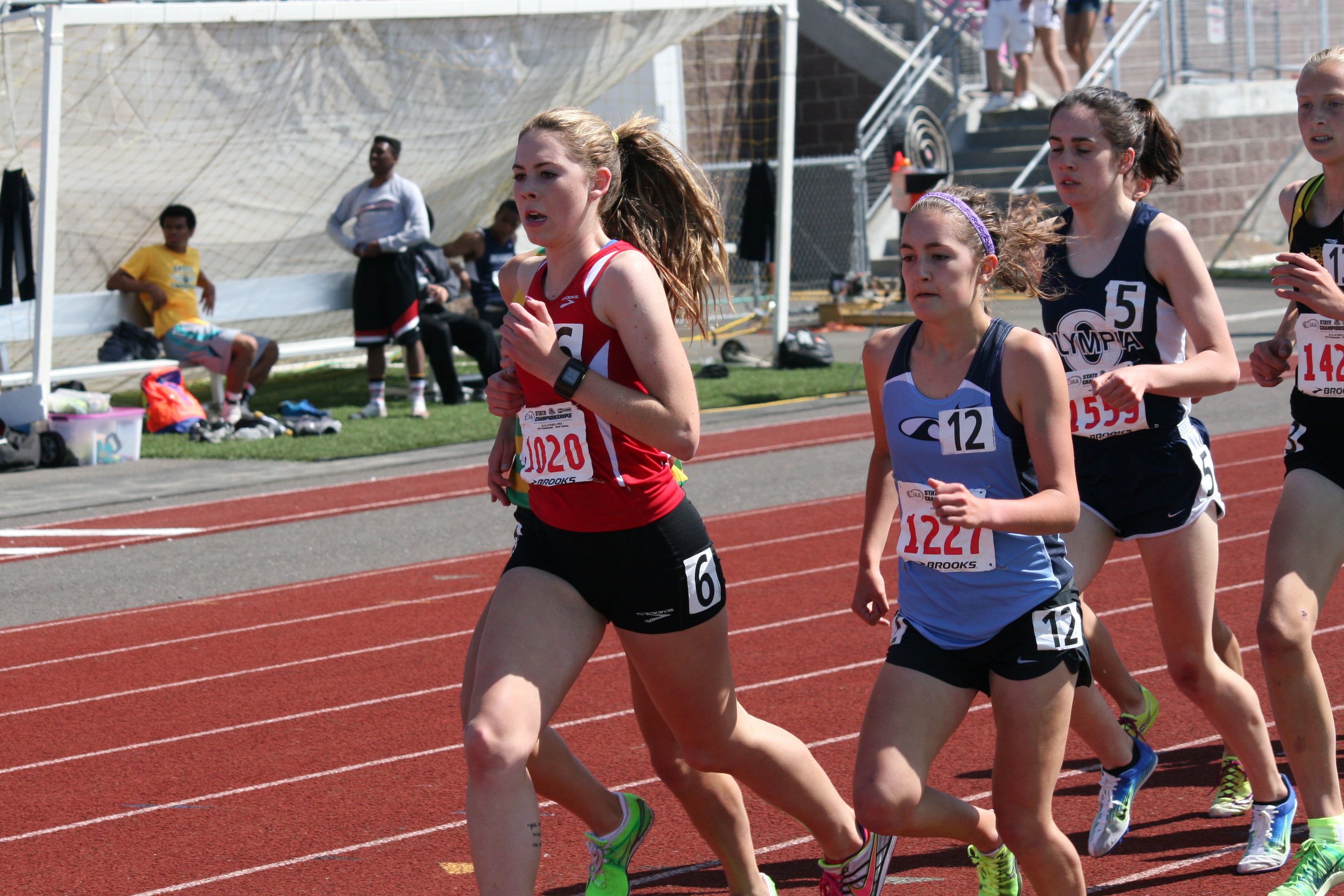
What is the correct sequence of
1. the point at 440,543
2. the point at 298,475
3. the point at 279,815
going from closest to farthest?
1. the point at 279,815
2. the point at 440,543
3. the point at 298,475

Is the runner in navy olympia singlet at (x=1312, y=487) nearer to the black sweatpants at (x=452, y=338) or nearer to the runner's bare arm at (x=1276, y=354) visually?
the runner's bare arm at (x=1276, y=354)

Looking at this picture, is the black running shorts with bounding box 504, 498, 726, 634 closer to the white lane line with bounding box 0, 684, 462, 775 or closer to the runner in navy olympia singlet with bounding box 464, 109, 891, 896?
the runner in navy olympia singlet with bounding box 464, 109, 891, 896

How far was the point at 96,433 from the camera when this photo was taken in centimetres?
1131

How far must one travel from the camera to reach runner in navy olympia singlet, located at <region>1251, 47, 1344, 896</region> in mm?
3596

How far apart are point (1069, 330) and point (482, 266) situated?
34.4ft

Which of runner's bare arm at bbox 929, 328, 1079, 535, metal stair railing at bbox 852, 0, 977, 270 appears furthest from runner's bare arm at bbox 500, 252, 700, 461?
metal stair railing at bbox 852, 0, 977, 270

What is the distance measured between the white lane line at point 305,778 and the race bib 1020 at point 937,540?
1.01 m

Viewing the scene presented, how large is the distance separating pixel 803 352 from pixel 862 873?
11.7 m

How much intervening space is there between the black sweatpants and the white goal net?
1.97 meters

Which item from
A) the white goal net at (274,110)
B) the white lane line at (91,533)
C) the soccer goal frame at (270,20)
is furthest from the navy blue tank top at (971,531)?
the white goal net at (274,110)

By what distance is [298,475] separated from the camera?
1063cm

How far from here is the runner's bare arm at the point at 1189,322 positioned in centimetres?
368

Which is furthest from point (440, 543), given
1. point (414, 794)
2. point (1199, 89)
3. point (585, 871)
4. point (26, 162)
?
point (1199, 89)

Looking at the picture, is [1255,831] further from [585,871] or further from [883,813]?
[585,871]
